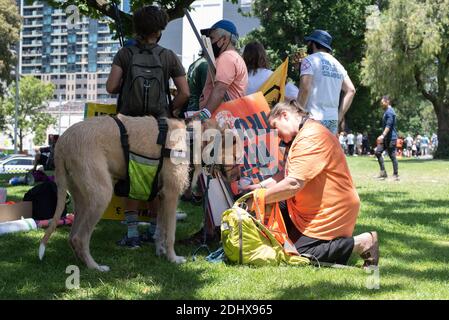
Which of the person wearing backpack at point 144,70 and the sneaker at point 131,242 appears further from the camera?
the sneaker at point 131,242

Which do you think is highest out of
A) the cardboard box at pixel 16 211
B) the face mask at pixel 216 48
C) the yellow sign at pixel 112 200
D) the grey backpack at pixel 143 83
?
the face mask at pixel 216 48

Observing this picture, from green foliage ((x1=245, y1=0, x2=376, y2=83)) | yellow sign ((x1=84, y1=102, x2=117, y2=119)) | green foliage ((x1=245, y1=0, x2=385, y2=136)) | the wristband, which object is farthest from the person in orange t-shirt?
green foliage ((x1=245, y1=0, x2=376, y2=83))

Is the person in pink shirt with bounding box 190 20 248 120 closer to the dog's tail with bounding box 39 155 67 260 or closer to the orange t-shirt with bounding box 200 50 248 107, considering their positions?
the orange t-shirt with bounding box 200 50 248 107

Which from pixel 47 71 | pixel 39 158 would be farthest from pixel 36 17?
pixel 39 158

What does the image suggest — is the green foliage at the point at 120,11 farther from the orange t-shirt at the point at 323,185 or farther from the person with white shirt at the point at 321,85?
the orange t-shirt at the point at 323,185

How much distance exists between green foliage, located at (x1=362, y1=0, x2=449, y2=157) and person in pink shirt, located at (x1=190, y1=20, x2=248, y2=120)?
2494 cm

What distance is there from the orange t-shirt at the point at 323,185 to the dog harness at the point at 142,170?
994 millimetres

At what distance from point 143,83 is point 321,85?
6.59 ft

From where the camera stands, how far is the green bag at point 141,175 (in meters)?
4.29

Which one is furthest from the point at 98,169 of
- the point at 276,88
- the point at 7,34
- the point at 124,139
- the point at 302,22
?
the point at 7,34

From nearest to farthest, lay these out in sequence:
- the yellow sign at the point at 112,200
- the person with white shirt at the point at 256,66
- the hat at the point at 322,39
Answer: the yellow sign at the point at 112,200
the person with white shirt at the point at 256,66
the hat at the point at 322,39

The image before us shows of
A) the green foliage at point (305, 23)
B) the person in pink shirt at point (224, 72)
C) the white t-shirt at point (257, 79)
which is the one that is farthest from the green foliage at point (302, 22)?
the person in pink shirt at point (224, 72)

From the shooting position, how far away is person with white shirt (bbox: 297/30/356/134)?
5539mm

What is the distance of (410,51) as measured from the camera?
93.1ft
